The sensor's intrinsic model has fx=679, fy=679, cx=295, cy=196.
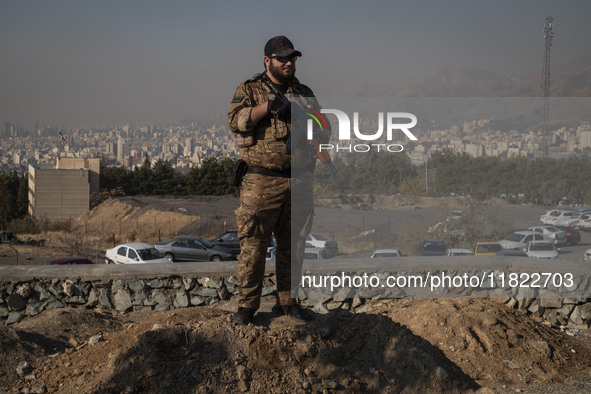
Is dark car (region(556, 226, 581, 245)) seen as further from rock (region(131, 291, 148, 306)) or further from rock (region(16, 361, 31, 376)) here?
rock (region(16, 361, 31, 376))

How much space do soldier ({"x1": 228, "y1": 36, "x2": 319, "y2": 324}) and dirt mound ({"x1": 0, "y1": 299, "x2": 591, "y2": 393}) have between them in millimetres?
290

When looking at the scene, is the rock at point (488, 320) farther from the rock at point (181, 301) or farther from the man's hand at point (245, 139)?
the rock at point (181, 301)

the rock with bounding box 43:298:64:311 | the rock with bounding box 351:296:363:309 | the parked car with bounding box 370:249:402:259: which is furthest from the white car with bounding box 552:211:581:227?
the rock with bounding box 43:298:64:311

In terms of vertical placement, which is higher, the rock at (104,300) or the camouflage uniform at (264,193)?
the camouflage uniform at (264,193)

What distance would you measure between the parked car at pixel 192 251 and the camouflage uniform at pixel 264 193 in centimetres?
2115

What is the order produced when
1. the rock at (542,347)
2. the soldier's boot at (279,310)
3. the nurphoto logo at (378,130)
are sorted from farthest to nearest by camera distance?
the nurphoto logo at (378,130) < the rock at (542,347) < the soldier's boot at (279,310)

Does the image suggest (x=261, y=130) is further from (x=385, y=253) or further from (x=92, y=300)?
(x=92, y=300)

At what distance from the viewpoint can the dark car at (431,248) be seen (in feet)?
22.8

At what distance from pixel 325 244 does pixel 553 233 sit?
8.49ft

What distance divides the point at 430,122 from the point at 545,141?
4.55 feet

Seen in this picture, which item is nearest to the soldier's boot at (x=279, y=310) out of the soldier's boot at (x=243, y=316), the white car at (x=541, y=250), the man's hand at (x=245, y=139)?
the soldier's boot at (x=243, y=316)

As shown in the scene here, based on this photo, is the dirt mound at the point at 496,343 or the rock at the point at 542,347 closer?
the dirt mound at the point at 496,343

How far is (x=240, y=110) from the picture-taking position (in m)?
4.54

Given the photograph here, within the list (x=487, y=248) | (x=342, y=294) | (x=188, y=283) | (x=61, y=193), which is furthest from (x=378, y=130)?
(x=61, y=193)
